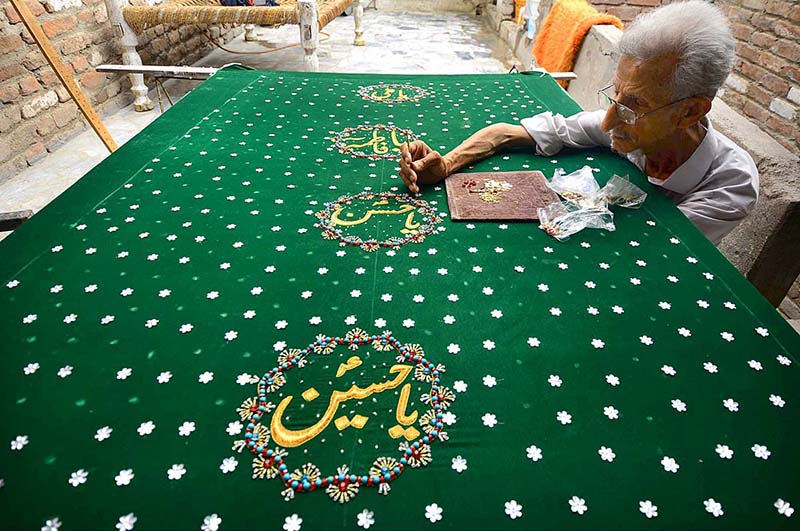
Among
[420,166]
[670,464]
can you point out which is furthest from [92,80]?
[670,464]

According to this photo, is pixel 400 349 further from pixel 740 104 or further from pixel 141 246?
pixel 740 104

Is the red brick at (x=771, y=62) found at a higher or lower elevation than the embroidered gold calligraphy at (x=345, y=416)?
lower

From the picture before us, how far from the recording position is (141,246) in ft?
4.45

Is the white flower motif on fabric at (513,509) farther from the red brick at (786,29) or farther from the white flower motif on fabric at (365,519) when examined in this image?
the red brick at (786,29)

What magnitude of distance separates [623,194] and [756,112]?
251 cm

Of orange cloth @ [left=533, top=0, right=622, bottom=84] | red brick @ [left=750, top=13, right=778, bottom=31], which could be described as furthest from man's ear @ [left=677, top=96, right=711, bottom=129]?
orange cloth @ [left=533, top=0, right=622, bottom=84]

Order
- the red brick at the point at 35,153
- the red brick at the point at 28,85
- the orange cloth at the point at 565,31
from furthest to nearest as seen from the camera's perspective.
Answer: the orange cloth at the point at 565,31 → the red brick at the point at 35,153 → the red brick at the point at 28,85

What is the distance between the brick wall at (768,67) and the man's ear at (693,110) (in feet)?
6.76

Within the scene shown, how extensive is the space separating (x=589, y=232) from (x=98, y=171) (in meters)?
1.66

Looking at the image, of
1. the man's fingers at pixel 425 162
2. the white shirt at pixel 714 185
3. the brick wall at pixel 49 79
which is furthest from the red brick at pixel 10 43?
the white shirt at pixel 714 185

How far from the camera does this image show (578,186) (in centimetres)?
170

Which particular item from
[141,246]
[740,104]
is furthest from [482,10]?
[141,246]

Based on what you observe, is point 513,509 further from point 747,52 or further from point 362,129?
point 747,52

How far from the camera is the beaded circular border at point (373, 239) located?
141 cm
